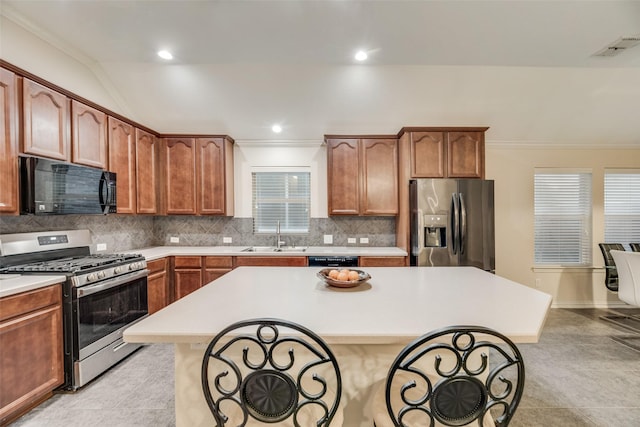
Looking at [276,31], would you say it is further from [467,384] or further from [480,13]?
[467,384]

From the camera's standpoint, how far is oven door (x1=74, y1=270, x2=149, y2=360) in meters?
2.16

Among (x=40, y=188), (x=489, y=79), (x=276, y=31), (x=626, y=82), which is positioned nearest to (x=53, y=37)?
(x=40, y=188)

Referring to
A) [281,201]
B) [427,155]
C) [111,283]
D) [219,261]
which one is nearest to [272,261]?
[219,261]

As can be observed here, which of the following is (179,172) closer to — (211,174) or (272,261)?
(211,174)

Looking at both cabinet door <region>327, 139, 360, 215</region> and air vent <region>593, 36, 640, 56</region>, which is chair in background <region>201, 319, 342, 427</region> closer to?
cabinet door <region>327, 139, 360, 215</region>

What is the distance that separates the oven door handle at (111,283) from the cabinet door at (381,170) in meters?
2.82

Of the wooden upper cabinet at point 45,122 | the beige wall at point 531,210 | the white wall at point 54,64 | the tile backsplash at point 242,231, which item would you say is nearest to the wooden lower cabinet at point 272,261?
the tile backsplash at point 242,231

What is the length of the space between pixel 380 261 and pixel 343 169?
1.34 metres

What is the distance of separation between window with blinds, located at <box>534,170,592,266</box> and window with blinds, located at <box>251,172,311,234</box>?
3.55m

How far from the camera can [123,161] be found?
10.5 ft

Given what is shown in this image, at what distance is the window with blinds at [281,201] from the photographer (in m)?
4.25

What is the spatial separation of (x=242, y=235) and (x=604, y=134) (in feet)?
18.0

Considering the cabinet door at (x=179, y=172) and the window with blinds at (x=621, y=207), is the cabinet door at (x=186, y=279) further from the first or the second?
the window with blinds at (x=621, y=207)

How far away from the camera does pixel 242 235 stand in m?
4.22
